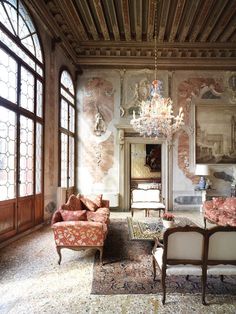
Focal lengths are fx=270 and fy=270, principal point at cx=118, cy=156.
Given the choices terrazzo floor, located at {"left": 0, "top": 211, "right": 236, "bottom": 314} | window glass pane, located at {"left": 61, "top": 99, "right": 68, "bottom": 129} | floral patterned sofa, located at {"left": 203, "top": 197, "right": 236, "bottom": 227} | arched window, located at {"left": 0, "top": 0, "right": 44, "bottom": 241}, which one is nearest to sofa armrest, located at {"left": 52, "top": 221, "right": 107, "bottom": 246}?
terrazzo floor, located at {"left": 0, "top": 211, "right": 236, "bottom": 314}

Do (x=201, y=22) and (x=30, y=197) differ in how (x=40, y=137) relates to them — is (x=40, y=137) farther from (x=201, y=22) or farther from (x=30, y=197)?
(x=201, y=22)

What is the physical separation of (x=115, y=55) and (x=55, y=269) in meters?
7.96

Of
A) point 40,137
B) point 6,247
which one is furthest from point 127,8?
point 6,247

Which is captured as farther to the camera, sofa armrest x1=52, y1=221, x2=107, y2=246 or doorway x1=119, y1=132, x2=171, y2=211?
doorway x1=119, y1=132, x2=171, y2=211

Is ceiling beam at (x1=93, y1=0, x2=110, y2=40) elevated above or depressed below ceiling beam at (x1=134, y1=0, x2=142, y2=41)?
below

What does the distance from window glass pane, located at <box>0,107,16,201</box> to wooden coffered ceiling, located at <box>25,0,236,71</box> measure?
9.39 feet

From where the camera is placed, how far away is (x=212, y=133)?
9.95m

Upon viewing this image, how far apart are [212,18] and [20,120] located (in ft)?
19.7

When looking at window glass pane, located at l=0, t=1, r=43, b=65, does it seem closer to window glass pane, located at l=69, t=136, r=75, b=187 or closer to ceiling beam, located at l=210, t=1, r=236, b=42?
window glass pane, located at l=69, t=136, r=75, b=187

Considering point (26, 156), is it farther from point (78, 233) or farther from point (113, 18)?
point (113, 18)

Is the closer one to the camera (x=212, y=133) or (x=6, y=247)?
(x=6, y=247)

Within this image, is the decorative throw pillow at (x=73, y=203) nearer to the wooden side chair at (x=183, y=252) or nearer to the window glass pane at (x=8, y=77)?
the window glass pane at (x=8, y=77)

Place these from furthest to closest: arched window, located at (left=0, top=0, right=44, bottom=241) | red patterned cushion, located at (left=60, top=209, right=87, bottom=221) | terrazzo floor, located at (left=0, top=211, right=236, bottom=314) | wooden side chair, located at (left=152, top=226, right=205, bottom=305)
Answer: arched window, located at (left=0, top=0, right=44, bottom=241)
red patterned cushion, located at (left=60, top=209, right=87, bottom=221)
wooden side chair, located at (left=152, top=226, right=205, bottom=305)
terrazzo floor, located at (left=0, top=211, right=236, bottom=314)

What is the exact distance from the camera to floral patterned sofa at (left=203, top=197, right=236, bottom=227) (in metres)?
6.03
